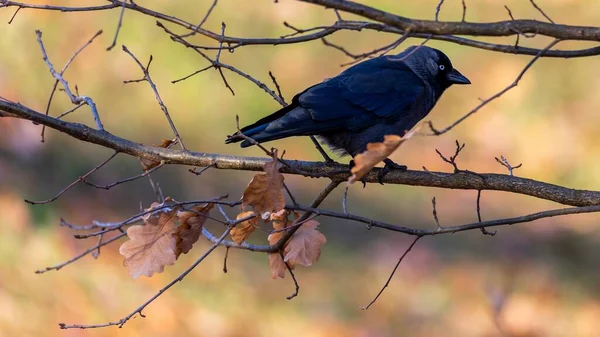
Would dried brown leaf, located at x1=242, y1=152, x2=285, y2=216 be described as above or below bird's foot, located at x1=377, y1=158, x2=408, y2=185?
above

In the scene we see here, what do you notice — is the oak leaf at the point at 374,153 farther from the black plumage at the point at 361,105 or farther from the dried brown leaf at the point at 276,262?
the black plumage at the point at 361,105

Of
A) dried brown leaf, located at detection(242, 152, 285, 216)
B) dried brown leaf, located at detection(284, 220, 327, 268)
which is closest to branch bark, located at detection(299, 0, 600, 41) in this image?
dried brown leaf, located at detection(242, 152, 285, 216)

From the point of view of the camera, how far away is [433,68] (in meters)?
4.72

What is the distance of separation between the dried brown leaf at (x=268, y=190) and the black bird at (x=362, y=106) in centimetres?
92

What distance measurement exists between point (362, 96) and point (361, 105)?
0.05m

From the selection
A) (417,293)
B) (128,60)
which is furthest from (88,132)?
(128,60)

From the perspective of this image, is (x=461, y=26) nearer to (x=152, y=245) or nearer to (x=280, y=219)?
(x=280, y=219)

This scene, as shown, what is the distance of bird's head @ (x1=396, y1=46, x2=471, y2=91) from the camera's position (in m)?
4.70

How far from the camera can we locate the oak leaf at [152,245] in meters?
3.00

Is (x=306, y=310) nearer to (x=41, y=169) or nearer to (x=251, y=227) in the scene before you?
(x=41, y=169)

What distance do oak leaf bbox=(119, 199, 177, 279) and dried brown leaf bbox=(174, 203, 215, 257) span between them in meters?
0.04

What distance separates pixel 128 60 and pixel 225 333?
11.2 ft

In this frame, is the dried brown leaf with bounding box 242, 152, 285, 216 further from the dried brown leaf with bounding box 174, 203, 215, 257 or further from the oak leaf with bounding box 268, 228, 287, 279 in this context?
the oak leaf with bounding box 268, 228, 287, 279

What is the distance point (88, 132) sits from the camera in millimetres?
3201
